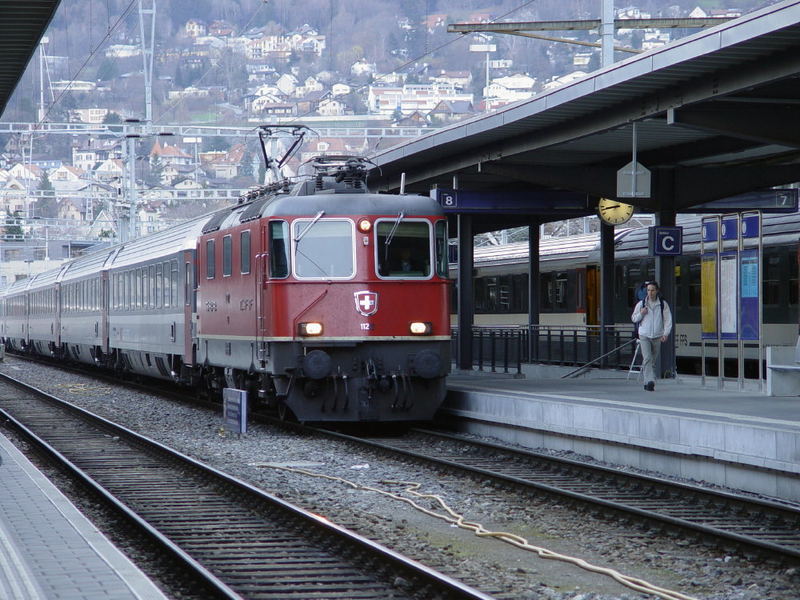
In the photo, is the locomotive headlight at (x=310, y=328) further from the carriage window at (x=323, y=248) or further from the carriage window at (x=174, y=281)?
the carriage window at (x=174, y=281)

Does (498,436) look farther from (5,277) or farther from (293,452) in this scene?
(5,277)

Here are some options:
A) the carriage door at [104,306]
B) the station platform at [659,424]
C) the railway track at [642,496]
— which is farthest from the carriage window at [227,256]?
the carriage door at [104,306]

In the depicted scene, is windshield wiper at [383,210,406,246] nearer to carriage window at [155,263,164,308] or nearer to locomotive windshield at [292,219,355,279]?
locomotive windshield at [292,219,355,279]

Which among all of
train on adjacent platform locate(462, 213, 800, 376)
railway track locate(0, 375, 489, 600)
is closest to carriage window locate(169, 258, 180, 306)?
railway track locate(0, 375, 489, 600)

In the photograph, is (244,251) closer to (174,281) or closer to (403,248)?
(403,248)

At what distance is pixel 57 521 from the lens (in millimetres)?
10242

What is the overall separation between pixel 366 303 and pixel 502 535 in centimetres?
795

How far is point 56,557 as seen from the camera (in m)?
8.70

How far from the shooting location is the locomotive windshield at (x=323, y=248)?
1791 cm

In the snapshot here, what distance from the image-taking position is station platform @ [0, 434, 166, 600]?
7.48 meters

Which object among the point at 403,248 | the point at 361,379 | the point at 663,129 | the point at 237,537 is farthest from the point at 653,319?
the point at 237,537

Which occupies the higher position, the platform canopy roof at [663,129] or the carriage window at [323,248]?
the platform canopy roof at [663,129]

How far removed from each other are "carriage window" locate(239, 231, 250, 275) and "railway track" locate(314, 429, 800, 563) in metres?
3.63

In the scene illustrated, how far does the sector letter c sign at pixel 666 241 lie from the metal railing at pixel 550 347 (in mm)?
3109
